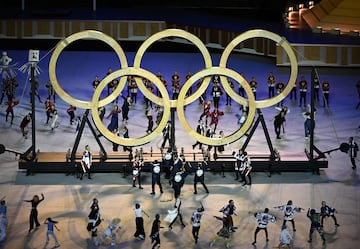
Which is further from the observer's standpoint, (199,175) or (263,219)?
(199,175)

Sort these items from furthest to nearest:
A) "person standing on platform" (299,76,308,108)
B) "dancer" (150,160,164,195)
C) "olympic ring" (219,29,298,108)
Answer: "person standing on platform" (299,76,308,108)
"olympic ring" (219,29,298,108)
"dancer" (150,160,164,195)

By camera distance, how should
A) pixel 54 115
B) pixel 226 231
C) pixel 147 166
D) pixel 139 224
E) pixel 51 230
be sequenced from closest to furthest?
1. pixel 226 231
2. pixel 51 230
3. pixel 139 224
4. pixel 147 166
5. pixel 54 115

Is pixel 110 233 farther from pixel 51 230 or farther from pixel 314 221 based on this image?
pixel 314 221

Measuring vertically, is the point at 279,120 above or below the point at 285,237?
above

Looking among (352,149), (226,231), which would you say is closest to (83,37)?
(226,231)

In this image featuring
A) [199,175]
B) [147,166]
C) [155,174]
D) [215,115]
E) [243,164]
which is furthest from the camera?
[215,115]

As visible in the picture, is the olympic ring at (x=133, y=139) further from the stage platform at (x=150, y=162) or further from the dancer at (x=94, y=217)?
the dancer at (x=94, y=217)

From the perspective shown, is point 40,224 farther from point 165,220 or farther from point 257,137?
point 257,137

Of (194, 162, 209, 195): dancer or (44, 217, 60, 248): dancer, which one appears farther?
(194, 162, 209, 195): dancer

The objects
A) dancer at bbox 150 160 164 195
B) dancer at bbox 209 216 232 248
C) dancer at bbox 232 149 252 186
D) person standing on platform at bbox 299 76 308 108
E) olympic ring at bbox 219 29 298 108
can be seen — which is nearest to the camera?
dancer at bbox 209 216 232 248

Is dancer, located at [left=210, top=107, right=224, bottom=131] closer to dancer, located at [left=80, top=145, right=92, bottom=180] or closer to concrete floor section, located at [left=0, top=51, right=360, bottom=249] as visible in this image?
concrete floor section, located at [left=0, top=51, right=360, bottom=249]

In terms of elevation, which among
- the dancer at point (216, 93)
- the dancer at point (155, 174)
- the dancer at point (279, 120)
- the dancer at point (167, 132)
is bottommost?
the dancer at point (155, 174)

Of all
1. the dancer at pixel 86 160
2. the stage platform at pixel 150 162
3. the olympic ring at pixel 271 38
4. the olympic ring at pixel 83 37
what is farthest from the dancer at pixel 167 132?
the dancer at pixel 86 160

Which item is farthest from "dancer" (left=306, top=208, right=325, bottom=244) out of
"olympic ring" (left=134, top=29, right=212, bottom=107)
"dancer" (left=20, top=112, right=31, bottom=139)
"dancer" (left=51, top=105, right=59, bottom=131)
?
"dancer" (left=51, top=105, right=59, bottom=131)
